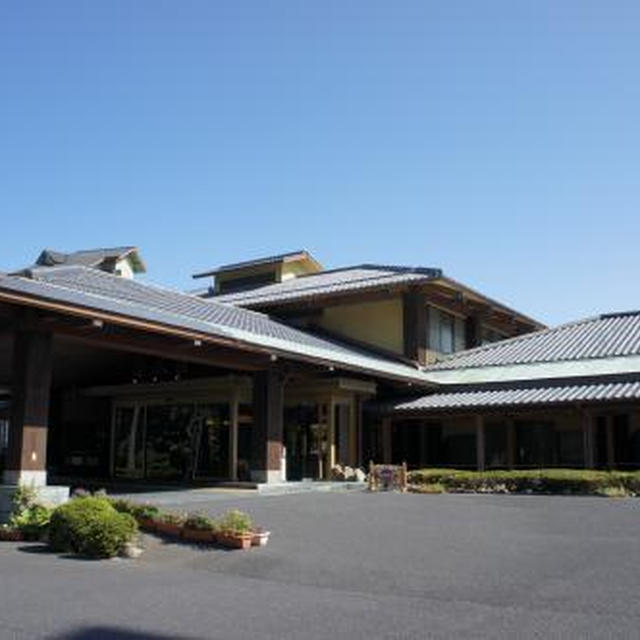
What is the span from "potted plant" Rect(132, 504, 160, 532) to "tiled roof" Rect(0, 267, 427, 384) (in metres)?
3.41

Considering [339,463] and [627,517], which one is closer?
[627,517]

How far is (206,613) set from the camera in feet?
24.7

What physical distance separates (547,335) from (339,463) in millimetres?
8836

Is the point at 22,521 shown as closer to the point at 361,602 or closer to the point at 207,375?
the point at 361,602

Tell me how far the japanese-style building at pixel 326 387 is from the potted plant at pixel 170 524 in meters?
4.62

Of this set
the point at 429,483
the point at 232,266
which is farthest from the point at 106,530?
the point at 232,266

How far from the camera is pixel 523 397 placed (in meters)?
22.7

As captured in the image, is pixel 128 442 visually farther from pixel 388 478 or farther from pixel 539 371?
pixel 539 371

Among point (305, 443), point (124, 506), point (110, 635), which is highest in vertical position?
point (305, 443)

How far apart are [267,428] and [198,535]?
7935 millimetres

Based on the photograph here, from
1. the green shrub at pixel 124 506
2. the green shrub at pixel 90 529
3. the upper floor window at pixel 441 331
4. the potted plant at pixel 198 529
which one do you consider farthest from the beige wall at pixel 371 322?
the green shrub at pixel 90 529

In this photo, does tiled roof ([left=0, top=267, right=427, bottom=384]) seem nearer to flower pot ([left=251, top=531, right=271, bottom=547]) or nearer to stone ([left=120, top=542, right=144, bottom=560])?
stone ([left=120, top=542, right=144, bottom=560])

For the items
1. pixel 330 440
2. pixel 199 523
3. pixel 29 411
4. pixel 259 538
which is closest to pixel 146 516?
pixel 199 523

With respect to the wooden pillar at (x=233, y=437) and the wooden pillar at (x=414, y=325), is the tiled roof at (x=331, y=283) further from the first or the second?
the wooden pillar at (x=233, y=437)
